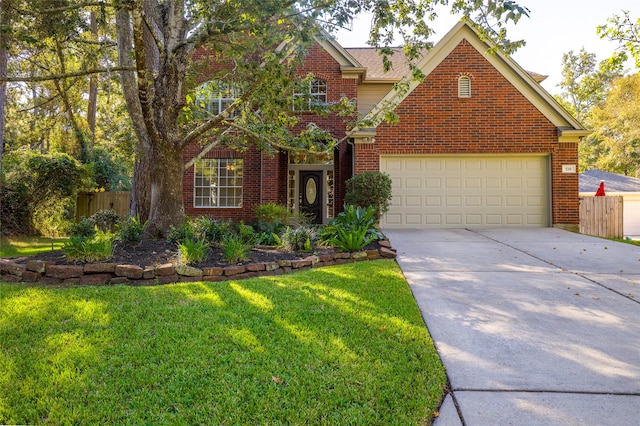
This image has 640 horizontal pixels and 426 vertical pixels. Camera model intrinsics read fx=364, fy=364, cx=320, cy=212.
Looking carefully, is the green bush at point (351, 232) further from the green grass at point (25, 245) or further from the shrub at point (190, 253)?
the green grass at point (25, 245)

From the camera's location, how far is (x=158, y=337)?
3133 mm

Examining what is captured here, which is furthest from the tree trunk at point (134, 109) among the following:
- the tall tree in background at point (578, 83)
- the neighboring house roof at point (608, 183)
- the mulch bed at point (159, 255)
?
the tall tree in background at point (578, 83)

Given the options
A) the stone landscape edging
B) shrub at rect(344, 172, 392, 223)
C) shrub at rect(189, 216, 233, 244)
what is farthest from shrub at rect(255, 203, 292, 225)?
the stone landscape edging

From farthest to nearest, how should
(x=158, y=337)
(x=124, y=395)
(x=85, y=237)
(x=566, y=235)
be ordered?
(x=566, y=235), (x=85, y=237), (x=158, y=337), (x=124, y=395)

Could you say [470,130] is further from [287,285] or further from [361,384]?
[361,384]

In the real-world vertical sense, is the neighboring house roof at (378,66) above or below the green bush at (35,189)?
above

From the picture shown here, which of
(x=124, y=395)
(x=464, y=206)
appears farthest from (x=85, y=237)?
(x=464, y=206)

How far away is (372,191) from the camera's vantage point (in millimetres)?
10055

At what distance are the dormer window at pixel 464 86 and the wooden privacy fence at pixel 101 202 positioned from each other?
11.9m

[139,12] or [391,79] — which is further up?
[391,79]

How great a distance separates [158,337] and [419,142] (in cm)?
953

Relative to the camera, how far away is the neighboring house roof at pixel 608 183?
19.1m

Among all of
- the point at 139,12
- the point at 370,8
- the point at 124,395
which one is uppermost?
the point at 370,8

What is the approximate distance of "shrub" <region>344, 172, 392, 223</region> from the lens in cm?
1006
